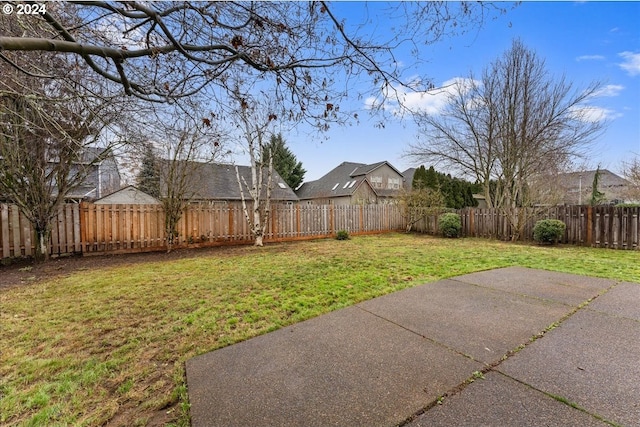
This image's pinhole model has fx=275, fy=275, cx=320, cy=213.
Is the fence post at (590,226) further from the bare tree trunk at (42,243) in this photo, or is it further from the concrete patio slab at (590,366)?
the bare tree trunk at (42,243)

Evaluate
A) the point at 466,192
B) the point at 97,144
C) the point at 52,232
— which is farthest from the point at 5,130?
the point at 466,192

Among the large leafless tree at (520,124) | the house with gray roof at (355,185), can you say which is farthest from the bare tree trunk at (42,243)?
the house with gray roof at (355,185)

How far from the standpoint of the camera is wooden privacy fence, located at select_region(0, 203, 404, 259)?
670 centimetres

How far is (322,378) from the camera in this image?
203 centimetres

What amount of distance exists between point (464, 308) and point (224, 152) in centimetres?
825

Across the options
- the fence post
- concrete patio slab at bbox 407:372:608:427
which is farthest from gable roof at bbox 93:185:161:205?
the fence post

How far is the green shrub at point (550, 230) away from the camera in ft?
29.9

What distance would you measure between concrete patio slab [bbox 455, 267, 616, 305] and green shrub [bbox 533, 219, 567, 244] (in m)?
5.24

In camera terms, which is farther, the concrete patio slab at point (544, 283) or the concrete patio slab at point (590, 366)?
the concrete patio slab at point (544, 283)

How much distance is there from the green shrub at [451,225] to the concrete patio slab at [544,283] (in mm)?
6895

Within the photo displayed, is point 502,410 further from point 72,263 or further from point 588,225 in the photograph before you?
point 588,225

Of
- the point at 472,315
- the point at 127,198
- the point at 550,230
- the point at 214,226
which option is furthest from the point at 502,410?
the point at 127,198

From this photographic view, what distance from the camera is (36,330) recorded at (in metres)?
2.96

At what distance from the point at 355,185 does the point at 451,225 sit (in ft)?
45.2
